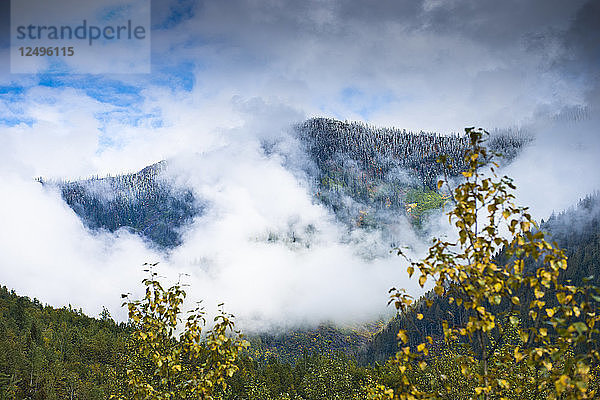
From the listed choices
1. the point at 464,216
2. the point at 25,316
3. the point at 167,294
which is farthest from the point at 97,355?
the point at 464,216

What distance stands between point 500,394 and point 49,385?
72322 mm

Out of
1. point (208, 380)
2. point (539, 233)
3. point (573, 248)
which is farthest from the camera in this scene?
point (573, 248)

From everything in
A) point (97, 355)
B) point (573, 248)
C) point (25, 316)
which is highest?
point (573, 248)

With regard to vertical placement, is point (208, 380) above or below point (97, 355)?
above

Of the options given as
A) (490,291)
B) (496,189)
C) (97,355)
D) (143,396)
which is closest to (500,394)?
(490,291)

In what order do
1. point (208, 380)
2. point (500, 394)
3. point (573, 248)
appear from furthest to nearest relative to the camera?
point (573, 248) < point (208, 380) < point (500, 394)

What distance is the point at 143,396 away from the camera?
26.0 ft

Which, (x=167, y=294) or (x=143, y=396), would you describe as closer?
(x=143, y=396)

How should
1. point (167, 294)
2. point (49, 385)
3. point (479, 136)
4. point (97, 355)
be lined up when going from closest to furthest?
point (479, 136) < point (167, 294) < point (49, 385) < point (97, 355)

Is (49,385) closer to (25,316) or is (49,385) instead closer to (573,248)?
(25,316)

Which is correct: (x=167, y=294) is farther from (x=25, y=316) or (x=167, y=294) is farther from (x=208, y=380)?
(x=25, y=316)

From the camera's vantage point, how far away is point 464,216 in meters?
5.47

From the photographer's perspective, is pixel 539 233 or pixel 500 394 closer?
pixel 539 233

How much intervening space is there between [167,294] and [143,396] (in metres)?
2.05
